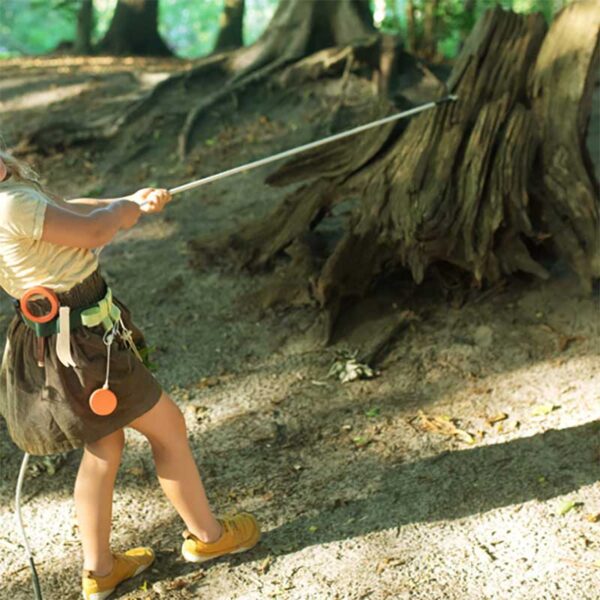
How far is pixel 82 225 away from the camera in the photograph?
2.39m

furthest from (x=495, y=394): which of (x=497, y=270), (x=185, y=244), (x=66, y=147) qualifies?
(x=66, y=147)

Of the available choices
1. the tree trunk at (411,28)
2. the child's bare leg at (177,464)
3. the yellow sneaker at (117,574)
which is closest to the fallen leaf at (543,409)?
the child's bare leg at (177,464)

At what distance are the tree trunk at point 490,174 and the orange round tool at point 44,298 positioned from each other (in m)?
2.05

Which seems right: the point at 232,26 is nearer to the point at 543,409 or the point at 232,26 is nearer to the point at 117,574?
the point at 543,409

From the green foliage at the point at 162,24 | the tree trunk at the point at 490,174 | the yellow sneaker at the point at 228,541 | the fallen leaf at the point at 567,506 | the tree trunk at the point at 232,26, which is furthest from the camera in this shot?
the green foliage at the point at 162,24

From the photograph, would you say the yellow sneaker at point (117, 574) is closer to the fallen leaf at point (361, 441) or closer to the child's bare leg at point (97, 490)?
the child's bare leg at point (97, 490)

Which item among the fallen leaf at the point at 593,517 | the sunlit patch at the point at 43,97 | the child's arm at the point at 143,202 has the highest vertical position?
the child's arm at the point at 143,202

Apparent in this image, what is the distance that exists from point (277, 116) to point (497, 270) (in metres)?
3.53

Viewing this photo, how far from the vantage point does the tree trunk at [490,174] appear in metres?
4.26

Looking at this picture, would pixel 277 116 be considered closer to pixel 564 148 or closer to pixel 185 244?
pixel 185 244

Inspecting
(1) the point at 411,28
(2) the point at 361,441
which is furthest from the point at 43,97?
(2) the point at 361,441

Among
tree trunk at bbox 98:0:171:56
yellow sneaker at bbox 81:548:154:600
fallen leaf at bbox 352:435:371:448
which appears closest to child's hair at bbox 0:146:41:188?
yellow sneaker at bbox 81:548:154:600

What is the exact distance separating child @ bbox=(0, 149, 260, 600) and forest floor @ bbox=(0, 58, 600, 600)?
0.35 meters

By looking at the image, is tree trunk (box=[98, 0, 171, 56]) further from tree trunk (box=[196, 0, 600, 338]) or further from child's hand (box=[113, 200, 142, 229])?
child's hand (box=[113, 200, 142, 229])
